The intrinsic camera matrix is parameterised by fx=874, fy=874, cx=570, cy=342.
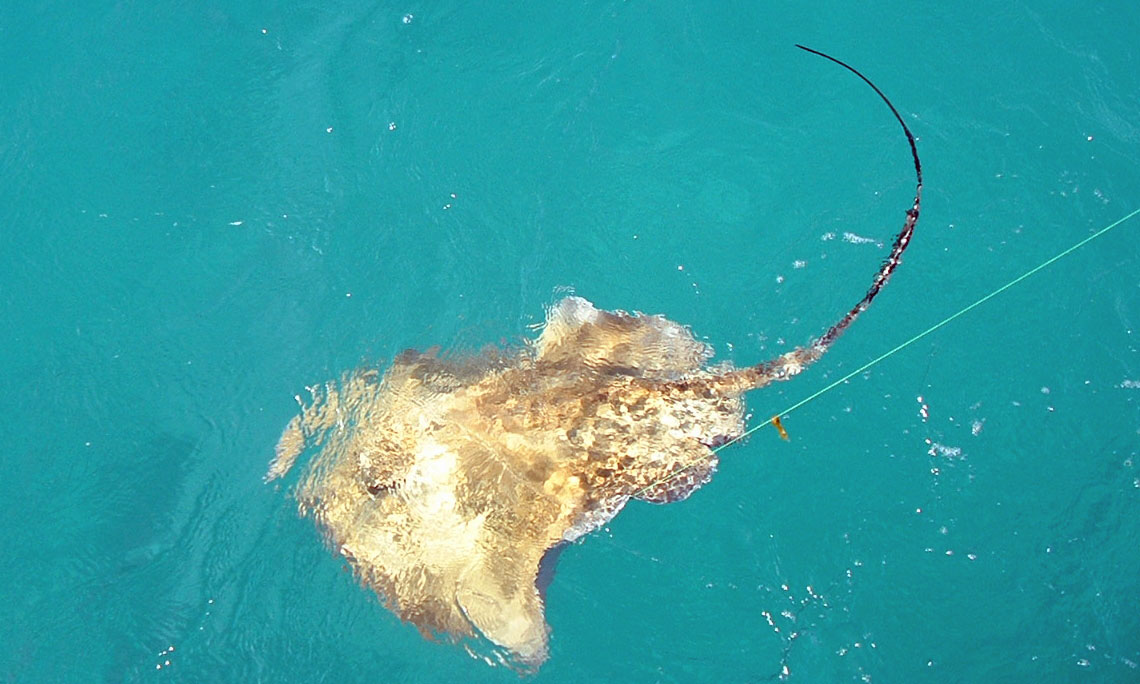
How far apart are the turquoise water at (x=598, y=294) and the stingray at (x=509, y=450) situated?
0.16m

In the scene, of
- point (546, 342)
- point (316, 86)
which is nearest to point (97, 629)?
point (546, 342)

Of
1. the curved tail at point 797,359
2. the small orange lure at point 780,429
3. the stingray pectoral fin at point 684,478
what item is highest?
the curved tail at point 797,359

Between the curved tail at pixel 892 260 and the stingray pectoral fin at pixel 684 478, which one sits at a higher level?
the curved tail at pixel 892 260

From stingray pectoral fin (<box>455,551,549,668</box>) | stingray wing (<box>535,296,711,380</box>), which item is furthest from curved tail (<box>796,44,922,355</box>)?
stingray pectoral fin (<box>455,551,549,668</box>)

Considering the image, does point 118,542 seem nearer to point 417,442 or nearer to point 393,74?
point 417,442

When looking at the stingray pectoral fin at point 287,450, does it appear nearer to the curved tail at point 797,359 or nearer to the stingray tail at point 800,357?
the curved tail at point 797,359

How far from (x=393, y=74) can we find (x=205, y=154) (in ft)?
5.94

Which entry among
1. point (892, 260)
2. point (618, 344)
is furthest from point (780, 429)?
point (892, 260)

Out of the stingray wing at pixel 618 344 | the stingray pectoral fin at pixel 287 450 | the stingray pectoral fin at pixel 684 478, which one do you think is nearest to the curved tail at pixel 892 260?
the stingray wing at pixel 618 344

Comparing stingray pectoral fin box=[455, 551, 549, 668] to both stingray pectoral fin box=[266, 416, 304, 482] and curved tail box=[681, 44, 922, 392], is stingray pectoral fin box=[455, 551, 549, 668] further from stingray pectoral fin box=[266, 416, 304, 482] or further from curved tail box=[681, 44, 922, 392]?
curved tail box=[681, 44, 922, 392]

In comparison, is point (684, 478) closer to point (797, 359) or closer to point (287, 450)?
point (797, 359)

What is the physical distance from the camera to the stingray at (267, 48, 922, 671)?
6.23m

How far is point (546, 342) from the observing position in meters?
6.88

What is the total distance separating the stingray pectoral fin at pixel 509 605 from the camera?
605 cm
